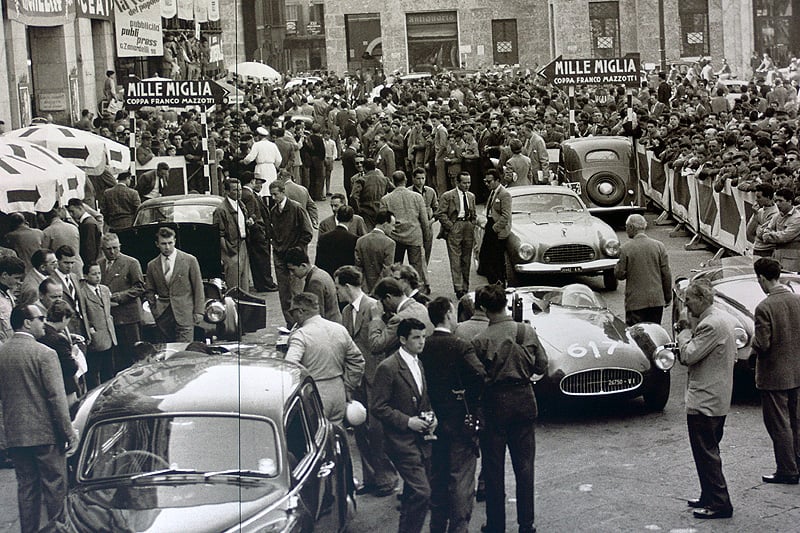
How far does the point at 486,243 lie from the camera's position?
48.4 feet

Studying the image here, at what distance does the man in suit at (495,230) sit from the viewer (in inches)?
564

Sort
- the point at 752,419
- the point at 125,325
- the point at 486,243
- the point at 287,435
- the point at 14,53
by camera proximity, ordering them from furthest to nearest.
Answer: the point at 14,53
the point at 486,243
the point at 125,325
the point at 752,419
the point at 287,435

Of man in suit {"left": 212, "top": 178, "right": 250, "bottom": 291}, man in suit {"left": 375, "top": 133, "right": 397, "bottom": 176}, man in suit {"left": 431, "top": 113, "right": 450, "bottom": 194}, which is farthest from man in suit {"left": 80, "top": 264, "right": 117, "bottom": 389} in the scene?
man in suit {"left": 431, "top": 113, "right": 450, "bottom": 194}

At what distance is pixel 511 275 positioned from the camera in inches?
607

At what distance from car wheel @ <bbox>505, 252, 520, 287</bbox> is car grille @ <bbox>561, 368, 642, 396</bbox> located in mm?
5183

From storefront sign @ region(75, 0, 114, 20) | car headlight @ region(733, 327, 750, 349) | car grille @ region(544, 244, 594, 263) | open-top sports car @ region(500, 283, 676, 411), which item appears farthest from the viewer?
storefront sign @ region(75, 0, 114, 20)

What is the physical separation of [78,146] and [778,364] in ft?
24.8

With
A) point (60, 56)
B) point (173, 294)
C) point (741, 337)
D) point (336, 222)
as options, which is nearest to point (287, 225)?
point (336, 222)

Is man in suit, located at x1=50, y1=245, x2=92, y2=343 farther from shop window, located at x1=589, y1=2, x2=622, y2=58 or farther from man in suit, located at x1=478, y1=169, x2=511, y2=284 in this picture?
shop window, located at x1=589, y1=2, x2=622, y2=58

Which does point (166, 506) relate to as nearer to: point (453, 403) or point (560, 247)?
point (453, 403)

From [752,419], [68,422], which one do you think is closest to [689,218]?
[752,419]

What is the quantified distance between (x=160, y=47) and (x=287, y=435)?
Result: 12863 millimetres

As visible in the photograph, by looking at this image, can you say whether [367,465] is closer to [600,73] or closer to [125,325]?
[125,325]

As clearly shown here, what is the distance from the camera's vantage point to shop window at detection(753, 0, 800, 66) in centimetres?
3412
